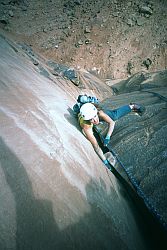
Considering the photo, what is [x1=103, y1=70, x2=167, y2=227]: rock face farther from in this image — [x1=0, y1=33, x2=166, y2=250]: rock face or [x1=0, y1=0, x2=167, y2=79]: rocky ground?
[x1=0, y1=0, x2=167, y2=79]: rocky ground

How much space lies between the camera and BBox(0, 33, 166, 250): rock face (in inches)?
66.4

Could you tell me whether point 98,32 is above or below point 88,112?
above

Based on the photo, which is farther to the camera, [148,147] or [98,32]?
[98,32]

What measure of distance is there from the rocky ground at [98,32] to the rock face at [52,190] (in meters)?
4.79

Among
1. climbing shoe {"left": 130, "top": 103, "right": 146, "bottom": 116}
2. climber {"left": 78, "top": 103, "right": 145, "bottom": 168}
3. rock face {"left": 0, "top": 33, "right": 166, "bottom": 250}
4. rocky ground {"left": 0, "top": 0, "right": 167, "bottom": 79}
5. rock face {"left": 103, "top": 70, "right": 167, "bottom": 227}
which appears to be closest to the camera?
rock face {"left": 0, "top": 33, "right": 166, "bottom": 250}

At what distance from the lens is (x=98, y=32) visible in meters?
7.69

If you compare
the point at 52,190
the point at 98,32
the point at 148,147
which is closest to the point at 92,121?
the point at 148,147

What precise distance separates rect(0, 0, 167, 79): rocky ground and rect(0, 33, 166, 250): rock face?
15.7 ft

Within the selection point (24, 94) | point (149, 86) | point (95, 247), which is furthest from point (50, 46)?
point (95, 247)

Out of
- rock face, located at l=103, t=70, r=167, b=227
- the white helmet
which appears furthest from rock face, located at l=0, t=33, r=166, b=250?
the white helmet

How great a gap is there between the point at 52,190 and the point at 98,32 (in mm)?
6847

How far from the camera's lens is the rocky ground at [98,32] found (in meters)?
7.12

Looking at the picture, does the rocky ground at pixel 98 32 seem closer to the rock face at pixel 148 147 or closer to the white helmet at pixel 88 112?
the rock face at pixel 148 147

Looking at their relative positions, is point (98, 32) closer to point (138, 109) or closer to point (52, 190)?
point (138, 109)
